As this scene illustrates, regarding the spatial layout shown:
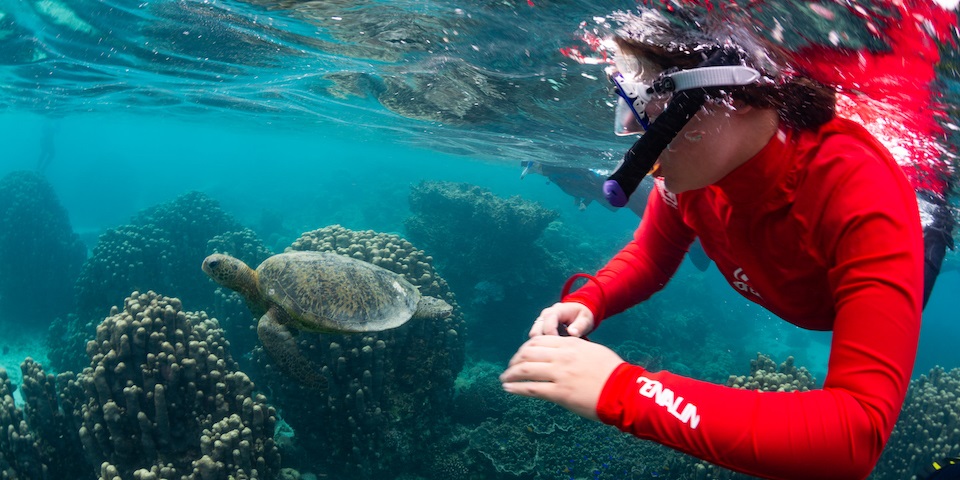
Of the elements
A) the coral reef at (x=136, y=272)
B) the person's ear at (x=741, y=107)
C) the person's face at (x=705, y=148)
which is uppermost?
the person's ear at (x=741, y=107)

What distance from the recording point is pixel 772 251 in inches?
80.0

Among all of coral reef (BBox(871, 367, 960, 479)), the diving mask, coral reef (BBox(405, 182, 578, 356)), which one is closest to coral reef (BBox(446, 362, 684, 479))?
coral reef (BBox(871, 367, 960, 479))

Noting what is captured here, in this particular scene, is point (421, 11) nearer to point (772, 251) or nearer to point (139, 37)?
point (772, 251)

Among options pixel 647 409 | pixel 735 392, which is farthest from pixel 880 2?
pixel 647 409

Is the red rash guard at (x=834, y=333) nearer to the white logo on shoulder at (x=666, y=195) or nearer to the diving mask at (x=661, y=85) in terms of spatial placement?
the diving mask at (x=661, y=85)

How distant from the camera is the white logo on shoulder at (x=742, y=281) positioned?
2.43 metres

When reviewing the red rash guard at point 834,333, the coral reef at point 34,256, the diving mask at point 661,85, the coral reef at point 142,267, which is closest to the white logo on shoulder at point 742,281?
the red rash guard at point 834,333

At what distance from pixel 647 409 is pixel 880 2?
3564 millimetres

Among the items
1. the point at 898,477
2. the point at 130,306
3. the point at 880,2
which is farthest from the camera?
the point at 898,477

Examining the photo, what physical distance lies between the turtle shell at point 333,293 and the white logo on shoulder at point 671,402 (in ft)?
14.7

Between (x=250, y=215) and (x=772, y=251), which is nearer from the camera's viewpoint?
(x=772, y=251)

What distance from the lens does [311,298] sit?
18.2 ft

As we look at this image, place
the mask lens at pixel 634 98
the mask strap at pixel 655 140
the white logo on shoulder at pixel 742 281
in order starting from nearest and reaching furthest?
the mask strap at pixel 655 140 → the mask lens at pixel 634 98 → the white logo on shoulder at pixel 742 281

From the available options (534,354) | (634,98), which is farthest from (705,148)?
(534,354)
